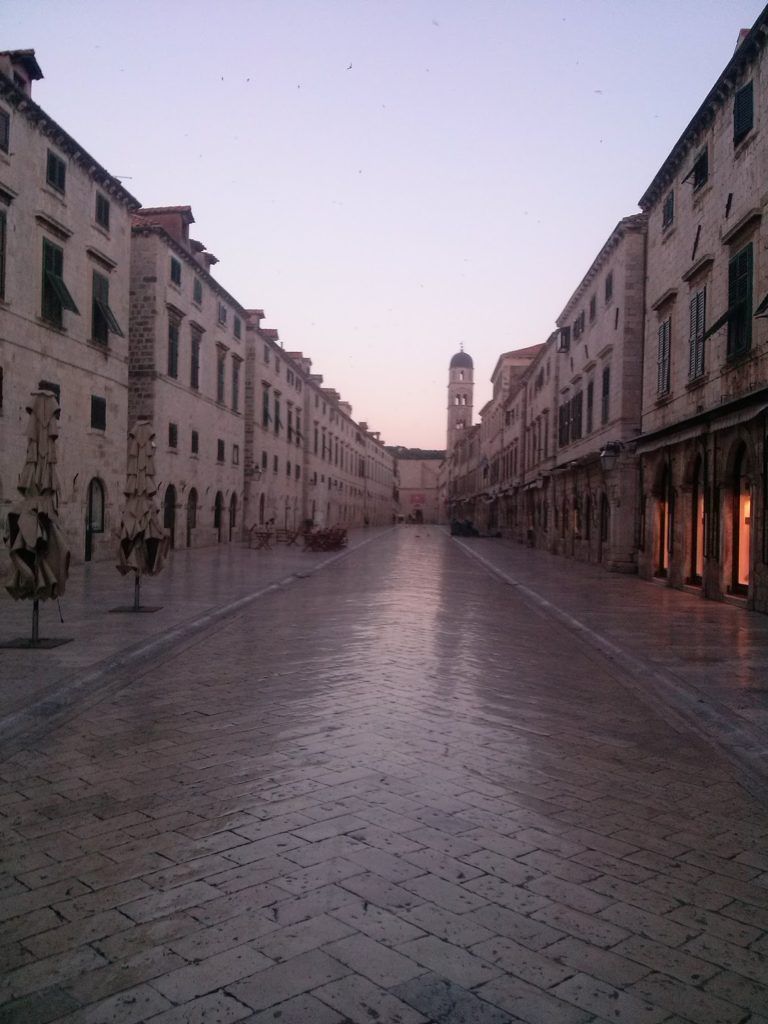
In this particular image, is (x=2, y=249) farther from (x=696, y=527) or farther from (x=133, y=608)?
(x=696, y=527)

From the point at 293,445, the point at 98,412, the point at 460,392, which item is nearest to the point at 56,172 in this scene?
the point at 98,412

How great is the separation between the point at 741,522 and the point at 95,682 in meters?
12.5

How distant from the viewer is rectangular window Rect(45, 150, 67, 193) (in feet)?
65.1

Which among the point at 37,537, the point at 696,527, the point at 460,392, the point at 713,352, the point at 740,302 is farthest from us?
the point at 460,392

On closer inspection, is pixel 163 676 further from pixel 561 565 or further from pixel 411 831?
pixel 561 565

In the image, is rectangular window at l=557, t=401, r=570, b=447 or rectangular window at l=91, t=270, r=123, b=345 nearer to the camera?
rectangular window at l=91, t=270, r=123, b=345

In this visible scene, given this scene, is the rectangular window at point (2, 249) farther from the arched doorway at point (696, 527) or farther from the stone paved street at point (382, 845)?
the arched doorway at point (696, 527)

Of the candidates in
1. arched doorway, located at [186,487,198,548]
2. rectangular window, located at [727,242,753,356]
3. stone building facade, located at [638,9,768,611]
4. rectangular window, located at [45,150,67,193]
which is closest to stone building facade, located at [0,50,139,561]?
rectangular window, located at [45,150,67,193]

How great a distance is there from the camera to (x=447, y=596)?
16.4 m

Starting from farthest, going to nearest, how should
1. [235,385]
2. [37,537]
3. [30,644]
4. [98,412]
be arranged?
[235,385]
[98,412]
[30,644]
[37,537]

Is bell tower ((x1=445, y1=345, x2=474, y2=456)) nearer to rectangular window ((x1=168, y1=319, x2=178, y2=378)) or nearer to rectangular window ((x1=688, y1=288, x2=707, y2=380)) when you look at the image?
rectangular window ((x1=168, y1=319, x2=178, y2=378))

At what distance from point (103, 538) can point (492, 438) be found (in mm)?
45132

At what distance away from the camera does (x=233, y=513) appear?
37.5 m

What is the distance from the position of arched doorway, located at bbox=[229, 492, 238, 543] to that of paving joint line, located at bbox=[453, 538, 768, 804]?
27629mm
